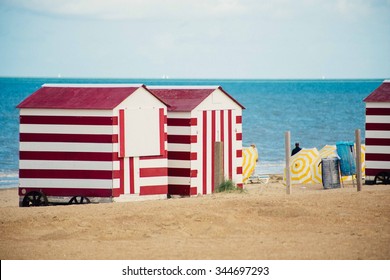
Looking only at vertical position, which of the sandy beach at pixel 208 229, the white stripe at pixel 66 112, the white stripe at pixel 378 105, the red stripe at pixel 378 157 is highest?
the white stripe at pixel 378 105

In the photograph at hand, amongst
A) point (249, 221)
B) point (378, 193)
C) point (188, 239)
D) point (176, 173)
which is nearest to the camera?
point (188, 239)

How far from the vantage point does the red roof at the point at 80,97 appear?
21.3 metres

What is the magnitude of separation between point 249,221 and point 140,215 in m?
1.80

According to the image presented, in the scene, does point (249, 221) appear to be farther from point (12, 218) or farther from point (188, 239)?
point (12, 218)

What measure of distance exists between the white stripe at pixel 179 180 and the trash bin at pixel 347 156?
500cm

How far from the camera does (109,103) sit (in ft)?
69.6

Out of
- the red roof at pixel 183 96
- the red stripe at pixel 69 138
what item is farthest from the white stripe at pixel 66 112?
the red roof at pixel 183 96

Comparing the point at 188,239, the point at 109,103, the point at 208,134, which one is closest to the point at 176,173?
the point at 208,134

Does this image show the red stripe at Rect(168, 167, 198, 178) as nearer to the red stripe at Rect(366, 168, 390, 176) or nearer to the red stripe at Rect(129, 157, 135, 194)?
the red stripe at Rect(129, 157, 135, 194)

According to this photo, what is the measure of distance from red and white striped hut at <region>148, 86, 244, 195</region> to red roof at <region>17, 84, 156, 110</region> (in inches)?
58.9

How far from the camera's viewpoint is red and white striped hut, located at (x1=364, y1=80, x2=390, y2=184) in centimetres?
2566

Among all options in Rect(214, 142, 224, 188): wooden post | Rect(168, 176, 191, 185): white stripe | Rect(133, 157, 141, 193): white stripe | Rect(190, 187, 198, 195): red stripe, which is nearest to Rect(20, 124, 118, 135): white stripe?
Rect(133, 157, 141, 193): white stripe

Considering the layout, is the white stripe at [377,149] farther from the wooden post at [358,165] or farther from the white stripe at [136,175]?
the white stripe at [136,175]

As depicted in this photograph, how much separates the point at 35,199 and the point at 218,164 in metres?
4.14
